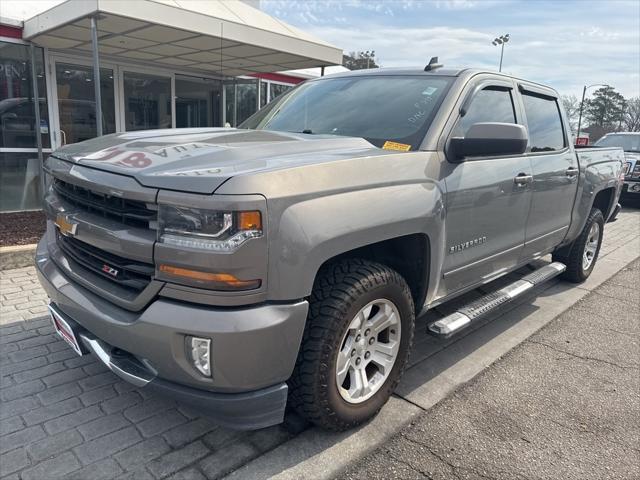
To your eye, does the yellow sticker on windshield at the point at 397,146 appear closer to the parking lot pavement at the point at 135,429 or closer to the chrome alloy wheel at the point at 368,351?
the chrome alloy wheel at the point at 368,351

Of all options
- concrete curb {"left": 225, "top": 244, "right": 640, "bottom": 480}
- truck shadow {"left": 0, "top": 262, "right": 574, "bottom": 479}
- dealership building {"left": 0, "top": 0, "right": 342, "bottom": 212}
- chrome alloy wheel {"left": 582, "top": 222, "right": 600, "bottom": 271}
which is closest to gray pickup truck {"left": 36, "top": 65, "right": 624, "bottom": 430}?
concrete curb {"left": 225, "top": 244, "right": 640, "bottom": 480}

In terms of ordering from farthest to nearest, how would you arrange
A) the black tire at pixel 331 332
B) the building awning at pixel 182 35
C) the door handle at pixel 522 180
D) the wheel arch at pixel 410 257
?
the building awning at pixel 182 35
the door handle at pixel 522 180
the wheel arch at pixel 410 257
the black tire at pixel 331 332

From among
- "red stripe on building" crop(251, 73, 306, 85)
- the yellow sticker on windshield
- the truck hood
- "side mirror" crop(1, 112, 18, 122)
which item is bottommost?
"side mirror" crop(1, 112, 18, 122)

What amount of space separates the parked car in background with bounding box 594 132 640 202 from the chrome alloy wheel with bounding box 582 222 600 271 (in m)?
6.81

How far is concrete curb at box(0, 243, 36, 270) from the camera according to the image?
17.0 ft

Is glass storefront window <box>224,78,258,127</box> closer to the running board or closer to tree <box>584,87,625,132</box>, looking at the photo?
the running board

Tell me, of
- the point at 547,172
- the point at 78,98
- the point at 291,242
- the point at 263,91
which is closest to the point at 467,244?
the point at 547,172

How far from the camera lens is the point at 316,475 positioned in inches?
93.2

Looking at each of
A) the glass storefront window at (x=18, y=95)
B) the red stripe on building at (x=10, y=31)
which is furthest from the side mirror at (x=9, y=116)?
the red stripe on building at (x=10, y=31)

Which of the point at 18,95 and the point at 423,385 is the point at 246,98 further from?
the point at 423,385

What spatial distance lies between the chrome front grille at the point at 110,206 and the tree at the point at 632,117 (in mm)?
67433

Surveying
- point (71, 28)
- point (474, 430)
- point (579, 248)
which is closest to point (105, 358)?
point (474, 430)

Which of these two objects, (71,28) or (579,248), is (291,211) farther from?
(71,28)

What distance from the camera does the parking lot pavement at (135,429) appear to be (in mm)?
2373
